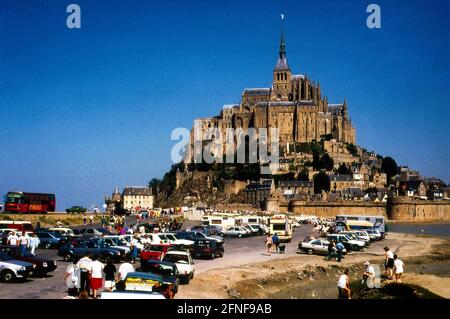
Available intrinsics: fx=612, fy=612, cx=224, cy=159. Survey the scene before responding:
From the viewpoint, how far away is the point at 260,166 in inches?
5969

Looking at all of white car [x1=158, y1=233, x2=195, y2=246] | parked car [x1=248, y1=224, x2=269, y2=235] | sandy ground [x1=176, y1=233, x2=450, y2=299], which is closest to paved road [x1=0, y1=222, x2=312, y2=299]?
sandy ground [x1=176, y1=233, x2=450, y2=299]

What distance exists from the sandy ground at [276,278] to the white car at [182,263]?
0.38m

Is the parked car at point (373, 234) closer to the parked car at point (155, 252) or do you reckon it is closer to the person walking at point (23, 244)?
the parked car at point (155, 252)

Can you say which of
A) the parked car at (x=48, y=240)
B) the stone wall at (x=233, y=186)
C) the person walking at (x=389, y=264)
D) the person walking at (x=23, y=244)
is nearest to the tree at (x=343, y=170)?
the stone wall at (x=233, y=186)

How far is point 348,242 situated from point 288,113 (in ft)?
405

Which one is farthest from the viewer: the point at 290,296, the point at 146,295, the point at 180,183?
the point at 180,183

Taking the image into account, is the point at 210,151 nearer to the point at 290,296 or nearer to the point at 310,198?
the point at 310,198

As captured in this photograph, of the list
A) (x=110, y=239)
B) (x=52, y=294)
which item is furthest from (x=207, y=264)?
(x=52, y=294)

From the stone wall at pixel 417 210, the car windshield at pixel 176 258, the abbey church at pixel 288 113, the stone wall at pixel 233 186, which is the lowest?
the stone wall at pixel 417 210

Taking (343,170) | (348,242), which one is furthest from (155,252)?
(343,170)

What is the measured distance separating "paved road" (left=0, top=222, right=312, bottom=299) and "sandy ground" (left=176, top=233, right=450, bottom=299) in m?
0.07

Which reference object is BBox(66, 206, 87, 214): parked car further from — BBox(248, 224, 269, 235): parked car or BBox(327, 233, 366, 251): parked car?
BBox(327, 233, 366, 251): parked car

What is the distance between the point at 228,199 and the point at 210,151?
24865 mm

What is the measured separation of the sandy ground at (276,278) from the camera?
23281mm
